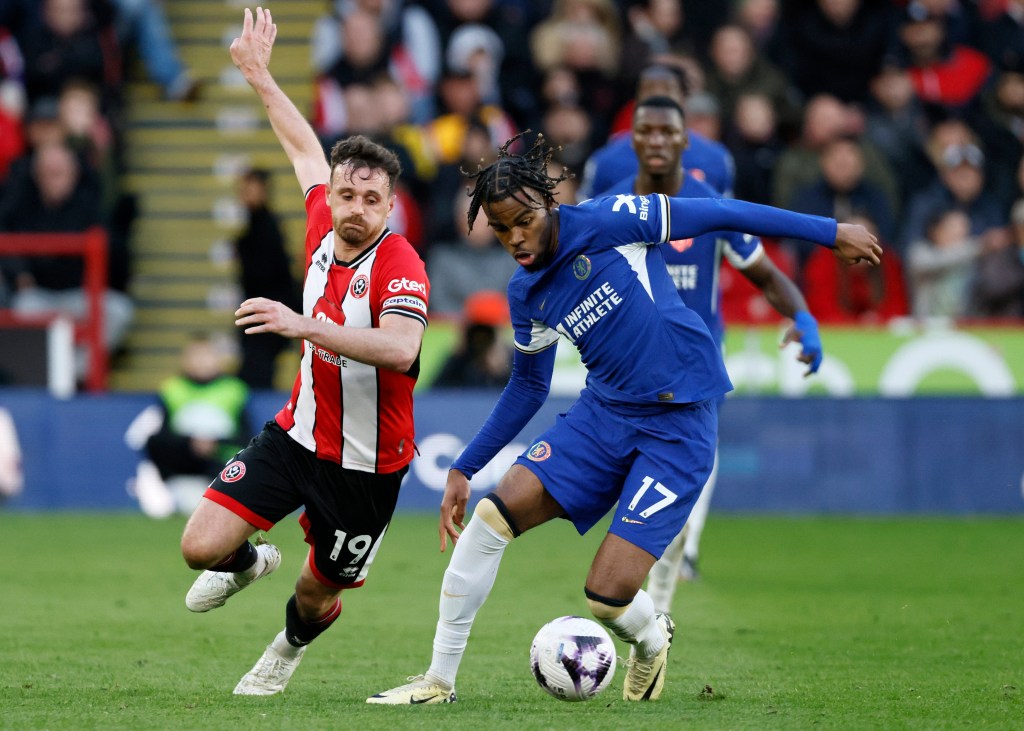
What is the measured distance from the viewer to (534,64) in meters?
17.3

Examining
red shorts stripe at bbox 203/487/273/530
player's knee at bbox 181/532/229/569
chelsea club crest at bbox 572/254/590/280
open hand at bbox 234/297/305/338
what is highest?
chelsea club crest at bbox 572/254/590/280

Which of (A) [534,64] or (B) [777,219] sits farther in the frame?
(A) [534,64]

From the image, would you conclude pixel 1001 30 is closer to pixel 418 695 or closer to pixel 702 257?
pixel 702 257

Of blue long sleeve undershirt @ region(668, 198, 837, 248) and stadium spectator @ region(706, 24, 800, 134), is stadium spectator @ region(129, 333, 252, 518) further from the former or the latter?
blue long sleeve undershirt @ region(668, 198, 837, 248)

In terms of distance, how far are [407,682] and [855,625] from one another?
2923mm

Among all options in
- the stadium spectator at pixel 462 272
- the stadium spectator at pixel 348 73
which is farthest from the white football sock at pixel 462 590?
the stadium spectator at pixel 348 73

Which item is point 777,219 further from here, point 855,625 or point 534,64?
point 534,64

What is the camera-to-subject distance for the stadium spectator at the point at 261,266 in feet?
50.2

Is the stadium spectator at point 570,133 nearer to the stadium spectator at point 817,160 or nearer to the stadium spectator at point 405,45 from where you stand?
the stadium spectator at point 405,45

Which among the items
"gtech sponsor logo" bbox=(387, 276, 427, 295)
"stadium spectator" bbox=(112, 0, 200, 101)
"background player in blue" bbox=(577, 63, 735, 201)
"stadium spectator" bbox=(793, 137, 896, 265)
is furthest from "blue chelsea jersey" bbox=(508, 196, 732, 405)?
"stadium spectator" bbox=(112, 0, 200, 101)

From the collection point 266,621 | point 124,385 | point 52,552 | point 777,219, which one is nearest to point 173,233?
point 124,385

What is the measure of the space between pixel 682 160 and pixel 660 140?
0.70 m

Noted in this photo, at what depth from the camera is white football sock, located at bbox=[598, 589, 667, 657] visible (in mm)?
6637

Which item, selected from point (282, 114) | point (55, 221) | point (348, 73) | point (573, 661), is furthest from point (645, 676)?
point (348, 73)
